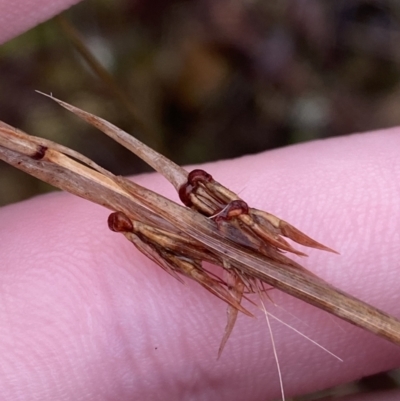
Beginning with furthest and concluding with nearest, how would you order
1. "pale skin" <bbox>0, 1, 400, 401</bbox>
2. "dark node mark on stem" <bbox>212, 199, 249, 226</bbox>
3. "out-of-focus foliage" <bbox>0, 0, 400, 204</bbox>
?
"out-of-focus foliage" <bbox>0, 0, 400, 204</bbox> < "pale skin" <bbox>0, 1, 400, 401</bbox> < "dark node mark on stem" <bbox>212, 199, 249, 226</bbox>

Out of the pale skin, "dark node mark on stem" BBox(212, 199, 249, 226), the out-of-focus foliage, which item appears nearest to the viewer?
"dark node mark on stem" BBox(212, 199, 249, 226)

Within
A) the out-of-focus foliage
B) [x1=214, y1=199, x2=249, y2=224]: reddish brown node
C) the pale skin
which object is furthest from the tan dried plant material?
the out-of-focus foliage

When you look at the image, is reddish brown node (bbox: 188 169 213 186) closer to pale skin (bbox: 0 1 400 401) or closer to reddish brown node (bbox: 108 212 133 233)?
reddish brown node (bbox: 108 212 133 233)

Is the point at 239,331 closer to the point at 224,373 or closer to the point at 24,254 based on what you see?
the point at 224,373

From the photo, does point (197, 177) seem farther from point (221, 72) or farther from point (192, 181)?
point (221, 72)

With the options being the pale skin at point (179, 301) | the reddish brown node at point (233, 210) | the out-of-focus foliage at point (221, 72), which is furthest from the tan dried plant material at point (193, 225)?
the out-of-focus foliage at point (221, 72)

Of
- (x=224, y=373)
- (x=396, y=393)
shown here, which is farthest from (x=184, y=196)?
(x=396, y=393)

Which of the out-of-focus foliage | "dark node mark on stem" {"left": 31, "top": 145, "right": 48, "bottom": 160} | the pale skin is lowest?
the pale skin

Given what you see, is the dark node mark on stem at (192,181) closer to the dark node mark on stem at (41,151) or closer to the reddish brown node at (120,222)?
the reddish brown node at (120,222)

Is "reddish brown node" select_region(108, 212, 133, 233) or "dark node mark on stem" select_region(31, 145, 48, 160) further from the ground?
"dark node mark on stem" select_region(31, 145, 48, 160)
